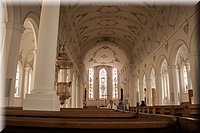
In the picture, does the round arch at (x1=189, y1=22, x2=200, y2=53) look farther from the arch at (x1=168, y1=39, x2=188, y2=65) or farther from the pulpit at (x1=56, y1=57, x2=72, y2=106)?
the pulpit at (x1=56, y1=57, x2=72, y2=106)

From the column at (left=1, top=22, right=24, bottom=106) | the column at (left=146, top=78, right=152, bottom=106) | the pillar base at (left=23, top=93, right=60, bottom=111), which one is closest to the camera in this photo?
the pillar base at (left=23, top=93, right=60, bottom=111)

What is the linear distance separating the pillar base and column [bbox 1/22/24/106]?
2.73 metres

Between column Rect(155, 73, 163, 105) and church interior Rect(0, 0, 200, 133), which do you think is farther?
column Rect(155, 73, 163, 105)

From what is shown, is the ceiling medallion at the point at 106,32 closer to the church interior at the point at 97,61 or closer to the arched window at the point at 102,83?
the church interior at the point at 97,61

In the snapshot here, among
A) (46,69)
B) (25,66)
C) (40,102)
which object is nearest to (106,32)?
(25,66)

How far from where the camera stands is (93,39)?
22.0 meters

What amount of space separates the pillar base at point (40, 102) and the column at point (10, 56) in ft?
8.97

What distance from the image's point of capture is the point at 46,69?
14.1 feet

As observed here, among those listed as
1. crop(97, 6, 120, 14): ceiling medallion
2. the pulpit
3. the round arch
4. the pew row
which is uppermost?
crop(97, 6, 120, 14): ceiling medallion

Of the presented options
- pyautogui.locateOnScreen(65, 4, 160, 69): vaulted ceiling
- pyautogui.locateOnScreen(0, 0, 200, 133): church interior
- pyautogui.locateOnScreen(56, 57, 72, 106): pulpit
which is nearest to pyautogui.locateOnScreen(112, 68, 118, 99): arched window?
pyautogui.locateOnScreen(0, 0, 200, 133): church interior

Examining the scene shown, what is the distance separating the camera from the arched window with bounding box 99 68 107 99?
33406 mm

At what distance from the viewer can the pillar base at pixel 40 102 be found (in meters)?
3.95

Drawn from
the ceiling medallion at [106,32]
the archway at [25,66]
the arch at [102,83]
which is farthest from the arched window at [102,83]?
the archway at [25,66]

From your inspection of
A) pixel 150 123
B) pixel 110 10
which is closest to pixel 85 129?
pixel 150 123
